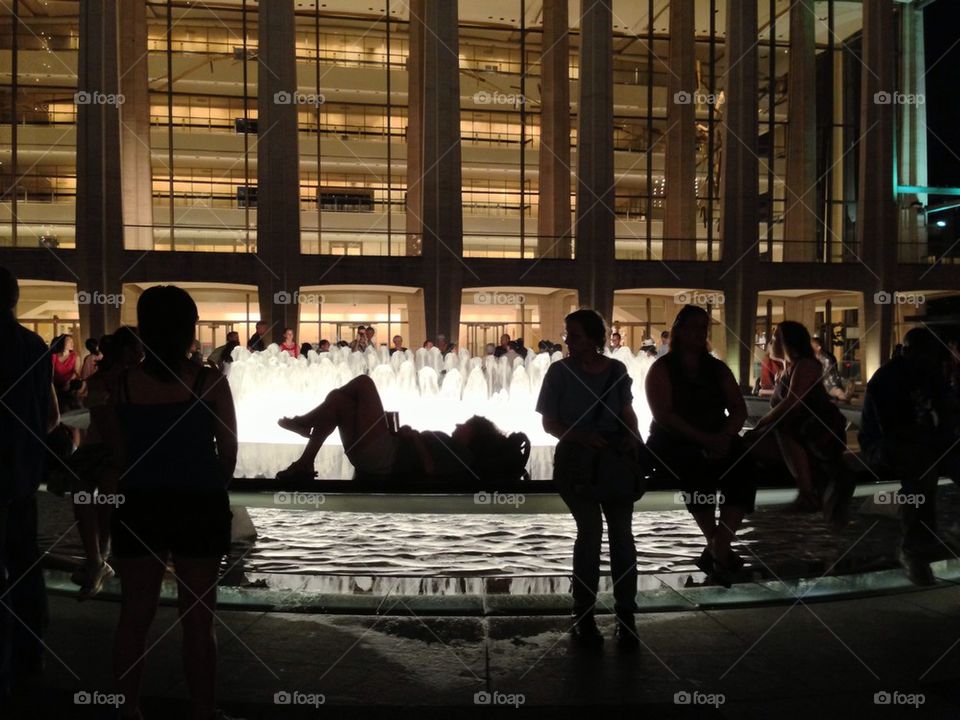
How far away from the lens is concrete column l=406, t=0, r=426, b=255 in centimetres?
3481

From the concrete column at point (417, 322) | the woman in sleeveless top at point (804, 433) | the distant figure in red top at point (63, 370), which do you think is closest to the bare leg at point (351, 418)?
the woman in sleeveless top at point (804, 433)

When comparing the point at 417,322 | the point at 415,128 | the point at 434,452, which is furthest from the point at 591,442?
the point at 415,128

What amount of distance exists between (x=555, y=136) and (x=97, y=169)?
17.0 m

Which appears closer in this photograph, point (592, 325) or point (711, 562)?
point (592, 325)

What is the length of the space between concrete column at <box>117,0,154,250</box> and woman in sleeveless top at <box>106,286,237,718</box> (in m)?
29.9

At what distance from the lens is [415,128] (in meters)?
35.7

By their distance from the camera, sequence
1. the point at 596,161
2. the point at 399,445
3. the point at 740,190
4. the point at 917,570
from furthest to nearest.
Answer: the point at 740,190, the point at 596,161, the point at 399,445, the point at 917,570

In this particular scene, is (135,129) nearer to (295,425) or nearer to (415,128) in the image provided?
(415,128)

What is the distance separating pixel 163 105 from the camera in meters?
41.1

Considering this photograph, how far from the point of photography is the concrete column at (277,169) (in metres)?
30.3

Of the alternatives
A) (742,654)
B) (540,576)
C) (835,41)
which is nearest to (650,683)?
(742,654)

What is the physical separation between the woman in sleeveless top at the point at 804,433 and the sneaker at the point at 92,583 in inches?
173

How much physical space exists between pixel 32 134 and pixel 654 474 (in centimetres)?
3988

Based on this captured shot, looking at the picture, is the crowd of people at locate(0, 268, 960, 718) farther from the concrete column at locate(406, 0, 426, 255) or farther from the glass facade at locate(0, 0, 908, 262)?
the glass facade at locate(0, 0, 908, 262)
